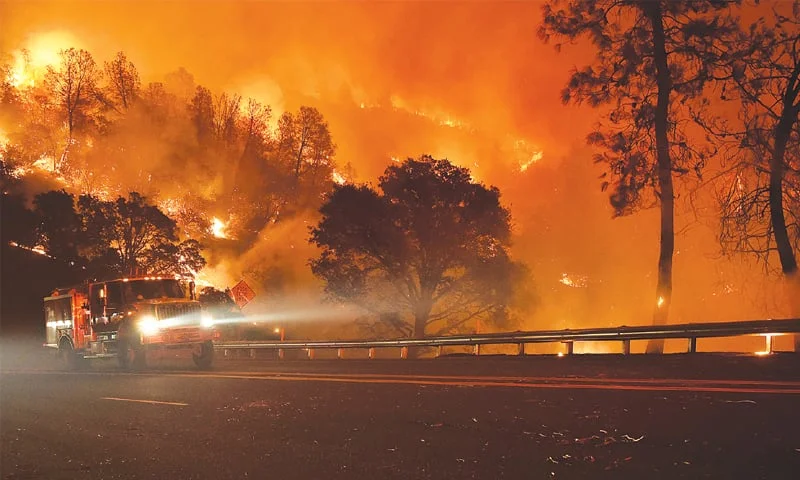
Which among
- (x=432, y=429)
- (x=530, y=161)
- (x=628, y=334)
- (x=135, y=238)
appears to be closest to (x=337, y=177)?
(x=530, y=161)

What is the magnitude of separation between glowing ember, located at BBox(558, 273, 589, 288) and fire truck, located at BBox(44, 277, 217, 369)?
56918mm

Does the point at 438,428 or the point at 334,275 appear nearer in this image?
the point at 438,428

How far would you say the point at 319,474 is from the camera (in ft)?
20.9

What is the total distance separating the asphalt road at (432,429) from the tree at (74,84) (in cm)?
6981

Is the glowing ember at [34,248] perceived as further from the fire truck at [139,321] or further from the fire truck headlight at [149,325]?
the fire truck headlight at [149,325]

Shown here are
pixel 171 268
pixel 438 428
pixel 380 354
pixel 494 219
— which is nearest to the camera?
pixel 438 428

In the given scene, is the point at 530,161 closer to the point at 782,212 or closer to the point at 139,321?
the point at 782,212

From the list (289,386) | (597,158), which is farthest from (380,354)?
(289,386)

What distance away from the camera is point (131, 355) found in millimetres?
18641

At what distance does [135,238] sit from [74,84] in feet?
141

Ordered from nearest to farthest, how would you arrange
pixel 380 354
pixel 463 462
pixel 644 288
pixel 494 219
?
1. pixel 463 462
2. pixel 494 219
3. pixel 380 354
4. pixel 644 288

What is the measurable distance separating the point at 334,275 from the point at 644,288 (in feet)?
156

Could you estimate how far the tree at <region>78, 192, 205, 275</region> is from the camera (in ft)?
133

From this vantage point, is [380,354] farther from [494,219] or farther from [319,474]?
[319,474]
